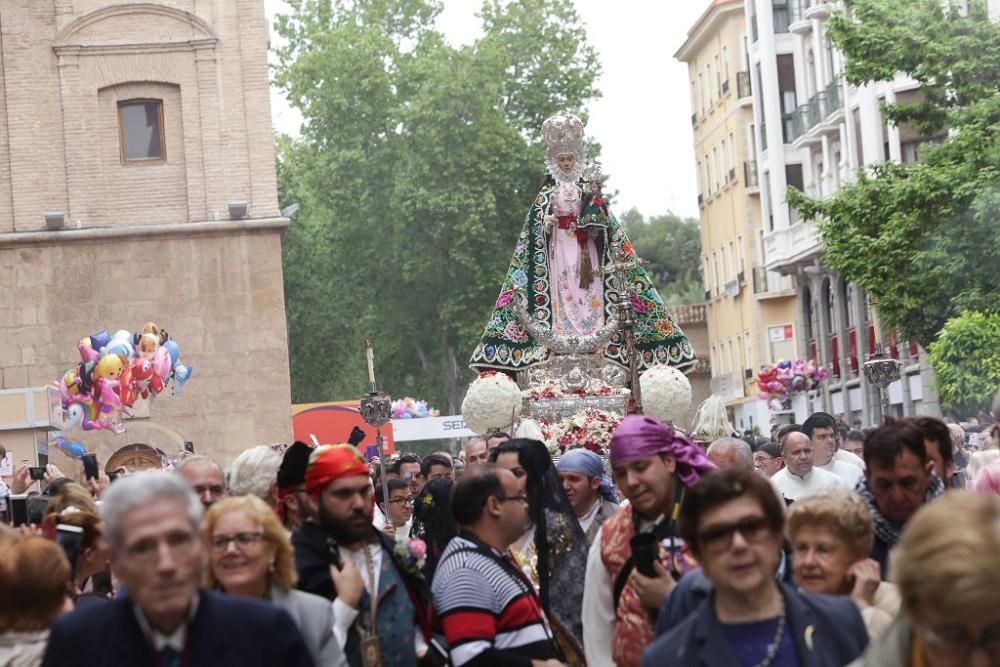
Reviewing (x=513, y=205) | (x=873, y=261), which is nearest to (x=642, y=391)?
(x=873, y=261)

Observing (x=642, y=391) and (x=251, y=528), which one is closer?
(x=251, y=528)

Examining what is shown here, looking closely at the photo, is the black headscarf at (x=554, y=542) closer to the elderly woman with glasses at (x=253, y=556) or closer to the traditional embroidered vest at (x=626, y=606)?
the traditional embroidered vest at (x=626, y=606)

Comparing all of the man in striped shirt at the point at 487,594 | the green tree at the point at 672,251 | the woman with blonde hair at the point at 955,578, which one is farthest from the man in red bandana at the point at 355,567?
the green tree at the point at 672,251

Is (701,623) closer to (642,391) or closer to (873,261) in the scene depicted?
(642,391)

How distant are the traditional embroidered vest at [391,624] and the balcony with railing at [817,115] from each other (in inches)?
1782

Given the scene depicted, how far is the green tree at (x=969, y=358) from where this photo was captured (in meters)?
26.5

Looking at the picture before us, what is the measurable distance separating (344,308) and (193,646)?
56.4 metres

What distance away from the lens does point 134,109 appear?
37188mm

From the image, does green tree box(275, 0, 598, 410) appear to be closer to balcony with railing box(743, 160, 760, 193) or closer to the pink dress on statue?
balcony with railing box(743, 160, 760, 193)

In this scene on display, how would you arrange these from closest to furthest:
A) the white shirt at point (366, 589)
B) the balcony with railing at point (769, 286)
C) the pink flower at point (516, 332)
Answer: the white shirt at point (366, 589), the pink flower at point (516, 332), the balcony with railing at point (769, 286)

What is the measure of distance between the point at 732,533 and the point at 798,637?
1.03 ft

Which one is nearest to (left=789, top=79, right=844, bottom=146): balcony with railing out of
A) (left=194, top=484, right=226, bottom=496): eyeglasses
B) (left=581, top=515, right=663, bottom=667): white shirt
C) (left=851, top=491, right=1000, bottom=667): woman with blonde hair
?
(left=194, top=484, right=226, bottom=496): eyeglasses

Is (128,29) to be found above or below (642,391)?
above

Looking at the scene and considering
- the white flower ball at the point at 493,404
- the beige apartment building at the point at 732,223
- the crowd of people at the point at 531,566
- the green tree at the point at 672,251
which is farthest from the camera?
the green tree at the point at 672,251
